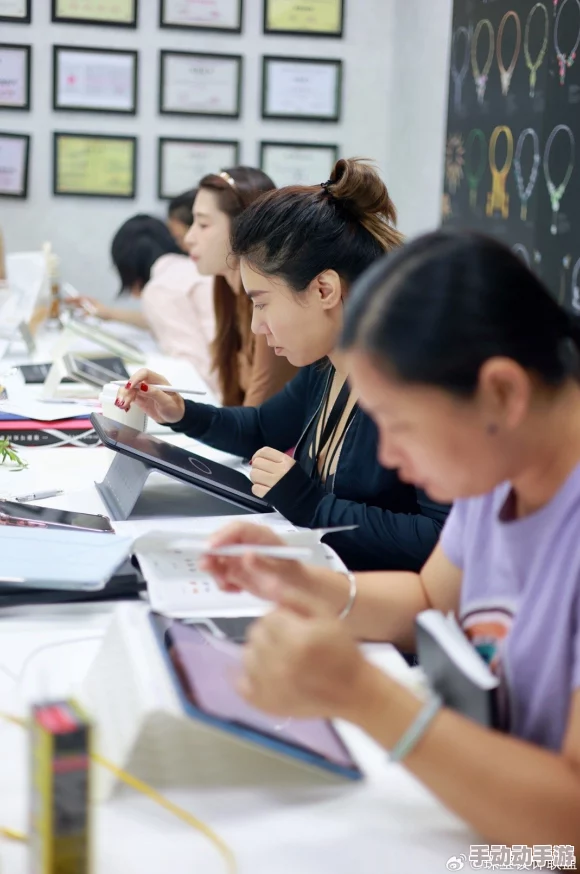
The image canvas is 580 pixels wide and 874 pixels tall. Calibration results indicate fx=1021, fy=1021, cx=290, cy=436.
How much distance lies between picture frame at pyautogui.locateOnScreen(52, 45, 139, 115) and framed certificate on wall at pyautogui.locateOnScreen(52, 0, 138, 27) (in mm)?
125

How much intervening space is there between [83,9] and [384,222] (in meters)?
3.61

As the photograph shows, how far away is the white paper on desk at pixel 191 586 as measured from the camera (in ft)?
3.85

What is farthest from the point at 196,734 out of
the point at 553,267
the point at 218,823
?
the point at 553,267

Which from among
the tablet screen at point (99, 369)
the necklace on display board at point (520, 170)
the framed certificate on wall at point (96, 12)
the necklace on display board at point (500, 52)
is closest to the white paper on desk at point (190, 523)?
the tablet screen at point (99, 369)

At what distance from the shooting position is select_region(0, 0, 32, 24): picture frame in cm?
479

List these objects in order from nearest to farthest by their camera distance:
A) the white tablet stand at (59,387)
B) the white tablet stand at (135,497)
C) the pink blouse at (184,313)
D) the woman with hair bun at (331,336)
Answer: the woman with hair bun at (331,336) < the white tablet stand at (135,497) < the white tablet stand at (59,387) < the pink blouse at (184,313)

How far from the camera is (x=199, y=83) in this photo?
4941 millimetres

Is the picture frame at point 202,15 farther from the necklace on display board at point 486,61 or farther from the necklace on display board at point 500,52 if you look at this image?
the necklace on display board at point 500,52

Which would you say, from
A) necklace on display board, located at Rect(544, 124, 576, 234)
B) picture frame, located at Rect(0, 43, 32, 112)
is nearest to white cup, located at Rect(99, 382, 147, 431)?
necklace on display board, located at Rect(544, 124, 576, 234)

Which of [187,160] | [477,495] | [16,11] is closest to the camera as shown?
[477,495]

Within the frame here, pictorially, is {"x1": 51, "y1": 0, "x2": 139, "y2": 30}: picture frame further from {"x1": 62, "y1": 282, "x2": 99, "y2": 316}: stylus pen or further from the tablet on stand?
the tablet on stand

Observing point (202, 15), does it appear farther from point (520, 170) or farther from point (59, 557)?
point (59, 557)

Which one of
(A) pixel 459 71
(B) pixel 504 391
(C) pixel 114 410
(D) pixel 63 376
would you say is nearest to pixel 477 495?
(B) pixel 504 391

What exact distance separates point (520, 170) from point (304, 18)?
2323 mm
